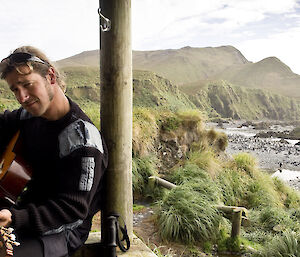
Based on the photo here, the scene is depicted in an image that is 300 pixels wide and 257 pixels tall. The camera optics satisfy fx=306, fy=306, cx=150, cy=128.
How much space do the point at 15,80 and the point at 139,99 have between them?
33.9m

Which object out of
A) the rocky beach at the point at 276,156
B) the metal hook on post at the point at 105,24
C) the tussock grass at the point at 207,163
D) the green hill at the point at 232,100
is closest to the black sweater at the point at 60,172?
the metal hook on post at the point at 105,24

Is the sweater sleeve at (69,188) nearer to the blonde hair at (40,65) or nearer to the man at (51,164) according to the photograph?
the man at (51,164)

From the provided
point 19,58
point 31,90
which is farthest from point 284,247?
point 19,58

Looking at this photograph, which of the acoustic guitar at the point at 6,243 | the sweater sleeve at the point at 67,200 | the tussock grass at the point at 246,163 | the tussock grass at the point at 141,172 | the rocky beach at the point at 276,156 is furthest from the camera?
the rocky beach at the point at 276,156

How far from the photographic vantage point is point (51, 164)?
1.62 metres

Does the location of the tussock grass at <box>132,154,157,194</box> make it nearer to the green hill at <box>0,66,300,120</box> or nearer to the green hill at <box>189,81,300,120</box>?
the green hill at <box>0,66,300,120</box>

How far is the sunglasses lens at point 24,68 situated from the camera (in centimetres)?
151

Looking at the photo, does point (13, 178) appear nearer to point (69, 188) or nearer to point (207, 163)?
point (69, 188)

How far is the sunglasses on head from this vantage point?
4.96ft

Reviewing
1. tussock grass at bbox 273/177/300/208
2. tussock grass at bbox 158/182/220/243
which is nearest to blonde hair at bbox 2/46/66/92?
tussock grass at bbox 158/182/220/243

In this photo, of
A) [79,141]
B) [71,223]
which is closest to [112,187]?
[71,223]

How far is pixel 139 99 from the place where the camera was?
35.3 m

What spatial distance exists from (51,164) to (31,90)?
1.31ft

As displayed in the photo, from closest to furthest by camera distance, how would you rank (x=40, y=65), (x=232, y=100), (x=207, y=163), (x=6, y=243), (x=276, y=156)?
(x=6, y=243) < (x=40, y=65) < (x=207, y=163) < (x=276, y=156) < (x=232, y=100)
